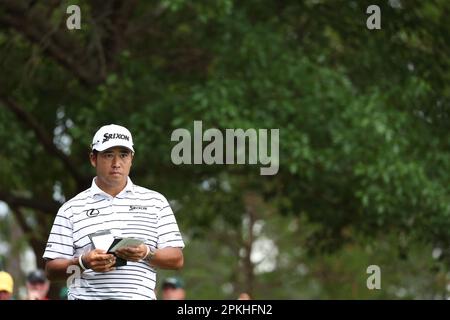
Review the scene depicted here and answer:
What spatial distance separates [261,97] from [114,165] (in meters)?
10.8

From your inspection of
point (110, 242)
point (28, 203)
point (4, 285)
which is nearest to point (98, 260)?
point (110, 242)

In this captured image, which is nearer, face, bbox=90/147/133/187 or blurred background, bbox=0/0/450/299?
face, bbox=90/147/133/187

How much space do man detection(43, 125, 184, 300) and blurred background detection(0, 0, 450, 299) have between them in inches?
364

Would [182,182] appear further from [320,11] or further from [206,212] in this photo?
[320,11]

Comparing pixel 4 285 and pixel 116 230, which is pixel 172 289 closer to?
pixel 4 285

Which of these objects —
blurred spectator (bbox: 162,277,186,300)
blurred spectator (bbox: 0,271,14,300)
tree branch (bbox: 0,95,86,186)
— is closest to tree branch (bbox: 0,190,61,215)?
tree branch (bbox: 0,95,86,186)

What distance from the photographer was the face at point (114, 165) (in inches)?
266

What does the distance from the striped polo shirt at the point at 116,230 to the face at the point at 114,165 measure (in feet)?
0.19

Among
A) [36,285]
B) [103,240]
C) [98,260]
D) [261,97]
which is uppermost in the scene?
[261,97]

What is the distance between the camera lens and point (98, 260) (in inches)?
Result: 253

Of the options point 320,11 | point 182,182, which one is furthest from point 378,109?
point 182,182

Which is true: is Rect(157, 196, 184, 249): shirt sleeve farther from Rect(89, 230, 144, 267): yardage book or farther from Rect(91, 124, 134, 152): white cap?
Rect(91, 124, 134, 152): white cap

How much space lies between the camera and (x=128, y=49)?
19.7 m

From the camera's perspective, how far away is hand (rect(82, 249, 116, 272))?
21.1ft
